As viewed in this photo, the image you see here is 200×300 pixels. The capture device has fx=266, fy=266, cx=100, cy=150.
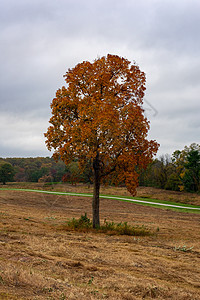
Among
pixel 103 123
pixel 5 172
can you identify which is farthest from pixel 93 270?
pixel 5 172

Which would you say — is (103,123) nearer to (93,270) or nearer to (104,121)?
(104,121)

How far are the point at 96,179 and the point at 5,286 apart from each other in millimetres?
9117

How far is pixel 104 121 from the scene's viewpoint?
11.1 meters

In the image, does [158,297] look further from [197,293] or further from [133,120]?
[133,120]

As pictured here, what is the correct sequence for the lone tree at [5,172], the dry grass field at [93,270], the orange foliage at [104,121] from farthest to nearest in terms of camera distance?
the lone tree at [5,172] < the orange foliage at [104,121] < the dry grass field at [93,270]

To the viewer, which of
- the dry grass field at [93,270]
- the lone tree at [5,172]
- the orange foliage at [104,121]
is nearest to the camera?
the dry grass field at [93,270]

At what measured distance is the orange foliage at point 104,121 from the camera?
11.6 metres

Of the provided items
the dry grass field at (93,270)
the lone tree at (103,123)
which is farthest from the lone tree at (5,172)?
the dry grass field at (93,270)

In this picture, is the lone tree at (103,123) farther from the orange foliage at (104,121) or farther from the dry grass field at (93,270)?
the dry grass field at (93,270)

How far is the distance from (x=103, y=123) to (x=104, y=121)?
0.10 m

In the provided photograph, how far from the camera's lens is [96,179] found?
1334 centimetres

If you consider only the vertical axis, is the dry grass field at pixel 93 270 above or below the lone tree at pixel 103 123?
below

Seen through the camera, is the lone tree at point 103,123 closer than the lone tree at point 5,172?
Yes

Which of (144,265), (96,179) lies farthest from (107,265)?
(96,179)
